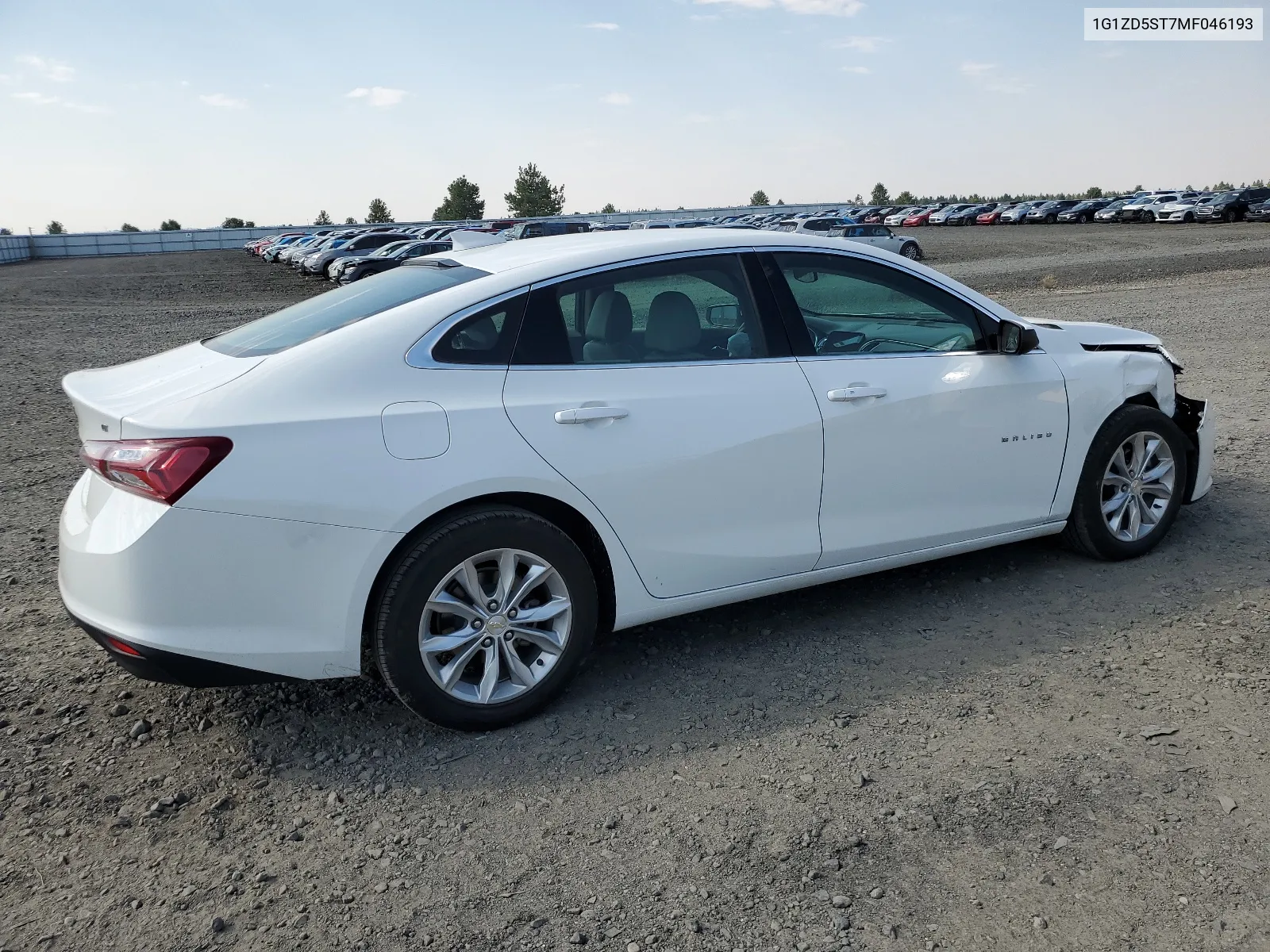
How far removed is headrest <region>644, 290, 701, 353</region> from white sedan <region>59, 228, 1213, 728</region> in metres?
0.01

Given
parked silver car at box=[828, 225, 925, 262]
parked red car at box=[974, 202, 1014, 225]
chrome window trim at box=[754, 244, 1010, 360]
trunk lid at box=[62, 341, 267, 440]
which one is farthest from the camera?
parked red car at box=[974, 202, 1014, 225]

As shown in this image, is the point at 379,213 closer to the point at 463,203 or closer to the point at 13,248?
the point at 463,203

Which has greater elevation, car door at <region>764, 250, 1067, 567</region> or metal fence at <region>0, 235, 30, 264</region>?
metal fence at <region>0, 235, 30, 264</region>

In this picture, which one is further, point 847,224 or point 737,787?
point 847,224

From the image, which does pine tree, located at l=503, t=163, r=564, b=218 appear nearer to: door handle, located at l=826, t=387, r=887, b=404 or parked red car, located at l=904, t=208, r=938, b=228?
parked red car, located at l=904, t=208, r=938, b=228

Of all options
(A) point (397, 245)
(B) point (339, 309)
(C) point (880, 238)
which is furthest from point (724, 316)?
(A) point (397, 245)

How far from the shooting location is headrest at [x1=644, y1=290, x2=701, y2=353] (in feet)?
12.9

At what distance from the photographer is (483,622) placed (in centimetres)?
354

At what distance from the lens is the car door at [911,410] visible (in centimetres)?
413

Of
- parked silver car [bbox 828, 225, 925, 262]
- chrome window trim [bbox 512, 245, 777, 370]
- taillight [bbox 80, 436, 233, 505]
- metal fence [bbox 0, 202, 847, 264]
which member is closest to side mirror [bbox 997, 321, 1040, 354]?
chrome window trim [bbox 512, 245, 777, 370]

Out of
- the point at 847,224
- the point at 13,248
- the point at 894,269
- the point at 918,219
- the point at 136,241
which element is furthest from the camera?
the point at 136,241

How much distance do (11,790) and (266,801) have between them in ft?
2.74

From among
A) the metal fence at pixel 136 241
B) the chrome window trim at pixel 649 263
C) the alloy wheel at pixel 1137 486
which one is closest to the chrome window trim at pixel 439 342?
the chrome window trim at pixel 649 263

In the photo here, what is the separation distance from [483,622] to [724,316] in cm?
150
